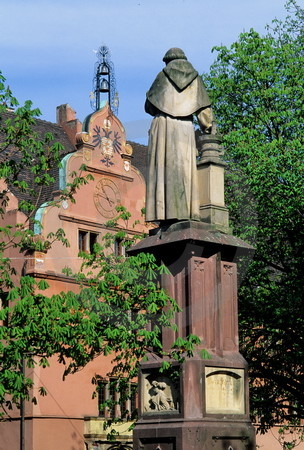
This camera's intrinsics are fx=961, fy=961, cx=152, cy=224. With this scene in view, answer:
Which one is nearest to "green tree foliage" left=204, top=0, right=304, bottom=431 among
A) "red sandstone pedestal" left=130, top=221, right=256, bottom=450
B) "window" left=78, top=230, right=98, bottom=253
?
"window" left=78, top=230, right=98, bottom=253

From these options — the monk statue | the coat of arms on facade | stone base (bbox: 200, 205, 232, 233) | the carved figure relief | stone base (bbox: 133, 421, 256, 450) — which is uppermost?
the coat of arms on facade

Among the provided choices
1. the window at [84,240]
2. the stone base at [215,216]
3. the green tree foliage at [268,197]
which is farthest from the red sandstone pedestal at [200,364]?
the window at [84,240]

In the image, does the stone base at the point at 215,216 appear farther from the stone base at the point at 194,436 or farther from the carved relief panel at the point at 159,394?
the stone base at the point at 194,436

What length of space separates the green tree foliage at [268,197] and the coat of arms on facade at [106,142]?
27.5ft

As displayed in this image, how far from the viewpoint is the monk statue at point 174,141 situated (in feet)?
40.1

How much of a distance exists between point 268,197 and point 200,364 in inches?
468

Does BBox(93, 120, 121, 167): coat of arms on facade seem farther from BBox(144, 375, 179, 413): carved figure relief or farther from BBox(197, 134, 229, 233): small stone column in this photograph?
BBox(144, 375, 179, 413): carved figure relief

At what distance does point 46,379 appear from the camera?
94.4ft

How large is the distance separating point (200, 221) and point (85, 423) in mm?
18743

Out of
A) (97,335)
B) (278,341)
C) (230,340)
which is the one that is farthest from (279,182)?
(230,340)

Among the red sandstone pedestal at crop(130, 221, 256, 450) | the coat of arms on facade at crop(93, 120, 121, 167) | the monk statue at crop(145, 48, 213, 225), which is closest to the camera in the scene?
the red sandstone pedestal at crop(130, 221, 256, 450)

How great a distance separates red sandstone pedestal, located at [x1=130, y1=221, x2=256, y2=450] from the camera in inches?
443

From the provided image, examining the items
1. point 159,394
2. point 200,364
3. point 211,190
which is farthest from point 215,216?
point 159,394

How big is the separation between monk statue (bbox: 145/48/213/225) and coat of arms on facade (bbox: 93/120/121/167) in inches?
788
